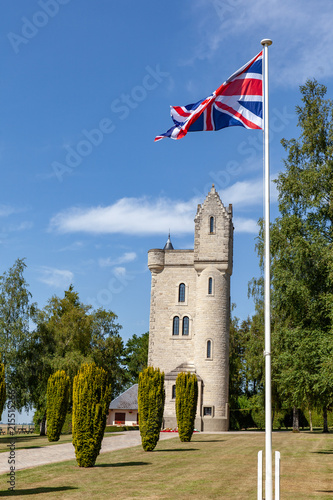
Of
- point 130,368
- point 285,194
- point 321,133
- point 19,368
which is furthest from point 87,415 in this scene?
point 130,368

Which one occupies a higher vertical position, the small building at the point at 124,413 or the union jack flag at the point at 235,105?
the union jack flag at the point at 235,105

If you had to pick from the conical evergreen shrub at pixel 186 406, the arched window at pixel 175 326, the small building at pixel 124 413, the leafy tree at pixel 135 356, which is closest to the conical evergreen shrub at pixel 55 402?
the conical evergreen shrub at pixel 186 406

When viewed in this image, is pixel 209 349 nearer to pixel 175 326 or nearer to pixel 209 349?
pixel 209 349

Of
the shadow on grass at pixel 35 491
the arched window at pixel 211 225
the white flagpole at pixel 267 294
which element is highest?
the arched window at pixel 211 225

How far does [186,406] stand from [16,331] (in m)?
15.2

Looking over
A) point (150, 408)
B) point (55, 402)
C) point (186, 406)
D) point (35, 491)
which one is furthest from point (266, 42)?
point (55, 402)

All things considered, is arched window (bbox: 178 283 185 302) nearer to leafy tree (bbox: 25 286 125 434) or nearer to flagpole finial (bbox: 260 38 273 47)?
leafy tree (bbox: 25 286 125 434)

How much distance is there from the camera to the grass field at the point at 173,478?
12.6 metres

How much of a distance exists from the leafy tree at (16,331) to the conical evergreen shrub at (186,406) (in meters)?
13.6

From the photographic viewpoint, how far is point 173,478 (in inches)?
606

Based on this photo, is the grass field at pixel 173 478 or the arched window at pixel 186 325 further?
the arched window at pixel 186 325

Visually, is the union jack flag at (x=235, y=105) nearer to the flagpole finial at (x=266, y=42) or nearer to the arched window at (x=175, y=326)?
the flagpole finial at (x=266, y=42)

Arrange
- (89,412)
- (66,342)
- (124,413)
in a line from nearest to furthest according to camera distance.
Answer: (89,412) < (66,342) < (124,413)

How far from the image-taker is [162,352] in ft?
159
